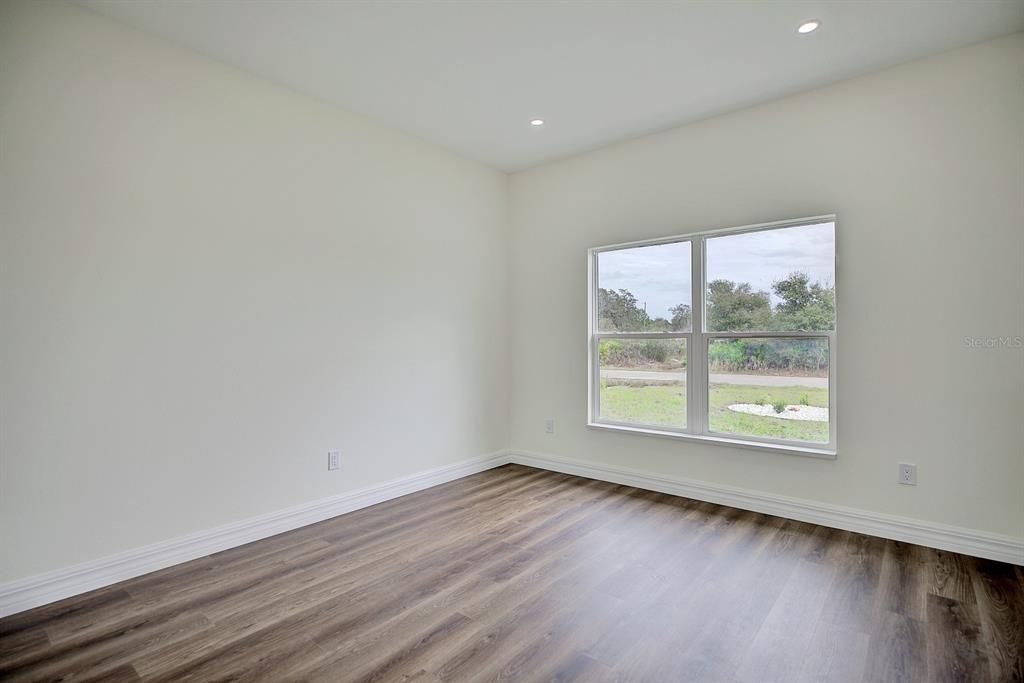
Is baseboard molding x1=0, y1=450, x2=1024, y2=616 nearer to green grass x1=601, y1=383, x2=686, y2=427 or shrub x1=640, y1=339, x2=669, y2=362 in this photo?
green grass x1=601, y1=383, x2=686, y2=427

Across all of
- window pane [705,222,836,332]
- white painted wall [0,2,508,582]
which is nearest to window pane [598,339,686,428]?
window pane [705,222,836,332]

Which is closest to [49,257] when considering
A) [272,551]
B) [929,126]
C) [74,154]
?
[74,154]

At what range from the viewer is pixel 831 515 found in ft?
10.2

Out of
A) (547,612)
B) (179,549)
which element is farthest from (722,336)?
(179,549)

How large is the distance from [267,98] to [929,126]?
3.87 metres

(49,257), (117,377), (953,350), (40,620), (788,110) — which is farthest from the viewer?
(788,110)

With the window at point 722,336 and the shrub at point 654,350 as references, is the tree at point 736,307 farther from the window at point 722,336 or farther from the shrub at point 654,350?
the shrub at point 654,350

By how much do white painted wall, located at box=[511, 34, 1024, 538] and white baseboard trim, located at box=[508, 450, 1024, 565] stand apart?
53mm

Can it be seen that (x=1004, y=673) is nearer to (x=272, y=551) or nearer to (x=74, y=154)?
(x=272, y=551)

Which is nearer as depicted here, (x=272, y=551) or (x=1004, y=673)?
(x=1004, y=673)

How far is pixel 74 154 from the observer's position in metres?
2.36

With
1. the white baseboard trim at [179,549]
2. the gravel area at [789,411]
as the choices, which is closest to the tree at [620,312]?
the gravel area at [789,411]

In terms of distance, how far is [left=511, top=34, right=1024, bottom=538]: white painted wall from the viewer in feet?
8.66

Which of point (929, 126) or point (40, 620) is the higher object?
point (929, 126)
